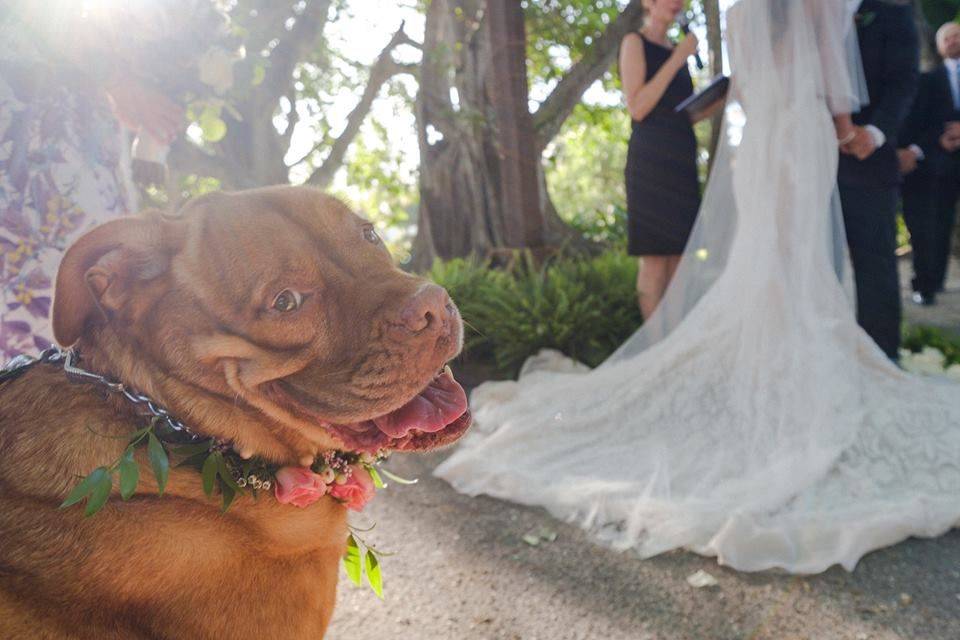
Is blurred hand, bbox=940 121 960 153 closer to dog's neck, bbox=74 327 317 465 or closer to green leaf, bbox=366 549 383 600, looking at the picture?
green leaf, bbox=366 549 383 600

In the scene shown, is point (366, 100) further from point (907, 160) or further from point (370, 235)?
point (370, 235)

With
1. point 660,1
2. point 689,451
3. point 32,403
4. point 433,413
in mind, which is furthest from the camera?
point 660,1

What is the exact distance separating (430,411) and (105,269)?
25.5 inches

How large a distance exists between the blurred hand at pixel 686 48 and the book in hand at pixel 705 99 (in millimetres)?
257

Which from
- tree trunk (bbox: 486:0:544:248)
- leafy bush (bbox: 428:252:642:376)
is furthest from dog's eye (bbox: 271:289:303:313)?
tree trunk (bbox: 486:0:544:248)

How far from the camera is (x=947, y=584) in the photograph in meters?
2.53

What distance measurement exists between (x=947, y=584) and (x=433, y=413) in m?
2.08

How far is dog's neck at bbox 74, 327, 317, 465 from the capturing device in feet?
4.44

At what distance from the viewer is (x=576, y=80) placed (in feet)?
29.6

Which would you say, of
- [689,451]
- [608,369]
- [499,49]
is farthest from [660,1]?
[689,451]

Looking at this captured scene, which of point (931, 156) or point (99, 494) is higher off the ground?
point (99, 494)

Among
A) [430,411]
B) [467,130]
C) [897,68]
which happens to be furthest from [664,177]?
[430,411]

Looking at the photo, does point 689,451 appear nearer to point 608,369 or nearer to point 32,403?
point 608,369

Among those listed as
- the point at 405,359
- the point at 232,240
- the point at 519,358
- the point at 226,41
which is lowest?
the point at 519,358
